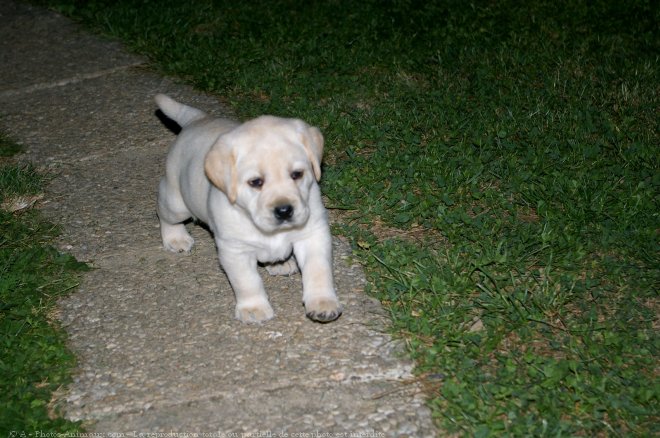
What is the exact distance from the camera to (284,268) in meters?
4.37

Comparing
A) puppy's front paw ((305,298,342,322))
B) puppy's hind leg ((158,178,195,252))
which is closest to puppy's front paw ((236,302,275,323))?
puppy's front paw ((305,298,342,322))

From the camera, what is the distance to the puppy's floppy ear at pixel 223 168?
11.8 feet

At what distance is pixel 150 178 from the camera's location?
5488 millimetres

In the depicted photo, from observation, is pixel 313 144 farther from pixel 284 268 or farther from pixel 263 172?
pixel 284 268

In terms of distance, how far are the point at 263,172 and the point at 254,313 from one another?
2.64ft

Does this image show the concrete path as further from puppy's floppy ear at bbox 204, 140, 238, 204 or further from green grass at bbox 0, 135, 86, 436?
puppy's floppy ear at bbox 204, 140, 238, 204

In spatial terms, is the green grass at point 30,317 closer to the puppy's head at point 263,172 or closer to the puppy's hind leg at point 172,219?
Result: the puppy's hind leg at point 172,219

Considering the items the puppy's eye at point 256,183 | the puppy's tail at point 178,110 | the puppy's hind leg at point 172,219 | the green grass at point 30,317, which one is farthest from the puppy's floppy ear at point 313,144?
the green grass at point 30,317

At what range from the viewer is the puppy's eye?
360cm

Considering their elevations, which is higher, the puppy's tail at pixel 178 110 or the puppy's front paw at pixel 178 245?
the puppy's tail at pixel 178 110

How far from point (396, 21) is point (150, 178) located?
3.84 metres

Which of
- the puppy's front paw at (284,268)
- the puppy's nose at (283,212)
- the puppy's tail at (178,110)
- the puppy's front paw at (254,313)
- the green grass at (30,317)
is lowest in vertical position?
the green grass at (30,317)

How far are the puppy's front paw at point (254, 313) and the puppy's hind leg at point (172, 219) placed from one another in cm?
88

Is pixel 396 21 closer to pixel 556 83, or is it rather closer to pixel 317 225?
pixel 556 83
